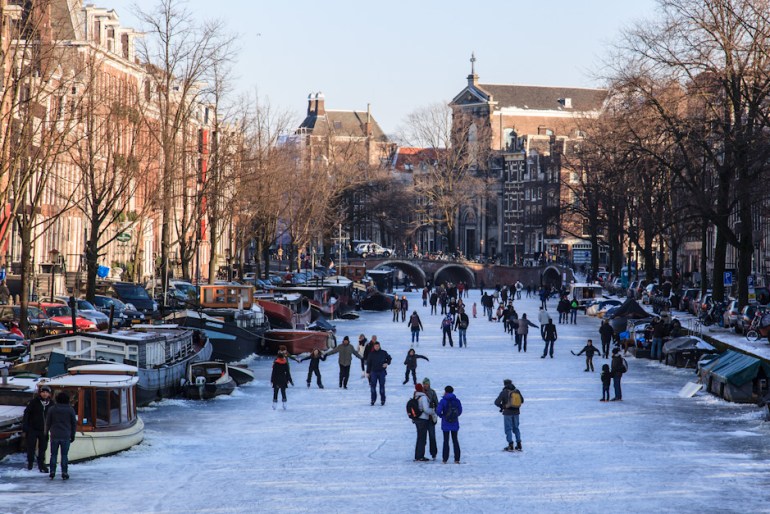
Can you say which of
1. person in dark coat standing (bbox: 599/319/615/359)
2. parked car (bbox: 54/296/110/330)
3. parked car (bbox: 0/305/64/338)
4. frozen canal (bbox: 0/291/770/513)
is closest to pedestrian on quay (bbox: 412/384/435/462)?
frozen canal (bbox: 0/291/770/513)

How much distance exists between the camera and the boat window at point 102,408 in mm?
26250

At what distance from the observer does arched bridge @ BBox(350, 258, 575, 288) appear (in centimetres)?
13225

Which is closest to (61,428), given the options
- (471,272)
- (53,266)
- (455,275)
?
(53,266)

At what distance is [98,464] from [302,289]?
47403mm

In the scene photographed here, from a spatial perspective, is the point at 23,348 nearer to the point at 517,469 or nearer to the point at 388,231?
the point at 517,469

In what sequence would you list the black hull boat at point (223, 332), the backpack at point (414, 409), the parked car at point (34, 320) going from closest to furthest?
the backpack at point (414, 409)
the parked car at point (34, 320)
the black hull boat at point (223, 332)

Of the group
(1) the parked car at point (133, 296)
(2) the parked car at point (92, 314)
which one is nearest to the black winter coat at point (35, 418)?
(2) the parked car at point (92, 314)

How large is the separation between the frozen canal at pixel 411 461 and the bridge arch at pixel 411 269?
91.0 m

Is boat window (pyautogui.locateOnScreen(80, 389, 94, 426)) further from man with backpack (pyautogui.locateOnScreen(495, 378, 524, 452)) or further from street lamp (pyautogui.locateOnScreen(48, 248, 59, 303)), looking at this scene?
street lamp (pyautogui.locateOnScreen(48, 248, 59, 303))

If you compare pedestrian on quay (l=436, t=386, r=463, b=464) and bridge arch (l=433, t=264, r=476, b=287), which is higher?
bridge arch (l=433, t=264, r=476, b=287)

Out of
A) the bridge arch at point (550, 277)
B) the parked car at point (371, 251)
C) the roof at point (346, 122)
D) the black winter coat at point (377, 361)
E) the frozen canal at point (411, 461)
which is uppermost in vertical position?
the roof at point (346, 122)

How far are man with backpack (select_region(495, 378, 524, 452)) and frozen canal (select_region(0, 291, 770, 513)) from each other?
1.40ft

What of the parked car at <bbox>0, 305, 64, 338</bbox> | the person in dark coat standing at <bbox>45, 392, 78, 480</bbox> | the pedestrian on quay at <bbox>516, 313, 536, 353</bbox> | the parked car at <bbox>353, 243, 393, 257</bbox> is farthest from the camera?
the parked car at <bbox>353, 243, 393, 257</bbox>

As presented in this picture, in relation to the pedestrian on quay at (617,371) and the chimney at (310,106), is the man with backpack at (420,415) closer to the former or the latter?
the pedestrian on quay at (617,371)
